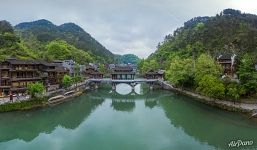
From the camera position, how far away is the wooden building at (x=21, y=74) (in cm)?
4131

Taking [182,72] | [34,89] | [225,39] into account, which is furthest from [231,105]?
[225,39]

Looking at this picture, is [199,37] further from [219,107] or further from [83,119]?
[83,119]

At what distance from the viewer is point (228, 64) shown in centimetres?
5275

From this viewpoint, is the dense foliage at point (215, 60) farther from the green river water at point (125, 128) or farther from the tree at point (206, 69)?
the green river water at point (125, 128)

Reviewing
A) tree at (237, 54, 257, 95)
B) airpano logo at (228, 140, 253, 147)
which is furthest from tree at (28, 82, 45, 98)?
tree at (237, 54, 257, 95)

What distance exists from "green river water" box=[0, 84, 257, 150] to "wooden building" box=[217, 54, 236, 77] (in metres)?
12.0

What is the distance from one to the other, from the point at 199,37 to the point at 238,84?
1763 inches

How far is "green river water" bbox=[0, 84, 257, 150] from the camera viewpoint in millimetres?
24766

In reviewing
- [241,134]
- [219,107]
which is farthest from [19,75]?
[241,134]

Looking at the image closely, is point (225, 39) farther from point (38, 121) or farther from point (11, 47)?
point (38, 121)

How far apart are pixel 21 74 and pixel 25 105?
945cm

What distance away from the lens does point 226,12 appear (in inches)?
3991

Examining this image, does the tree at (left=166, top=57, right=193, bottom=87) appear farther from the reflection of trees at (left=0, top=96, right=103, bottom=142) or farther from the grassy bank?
the grassy bank

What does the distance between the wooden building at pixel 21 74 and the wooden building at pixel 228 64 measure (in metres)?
30.0
